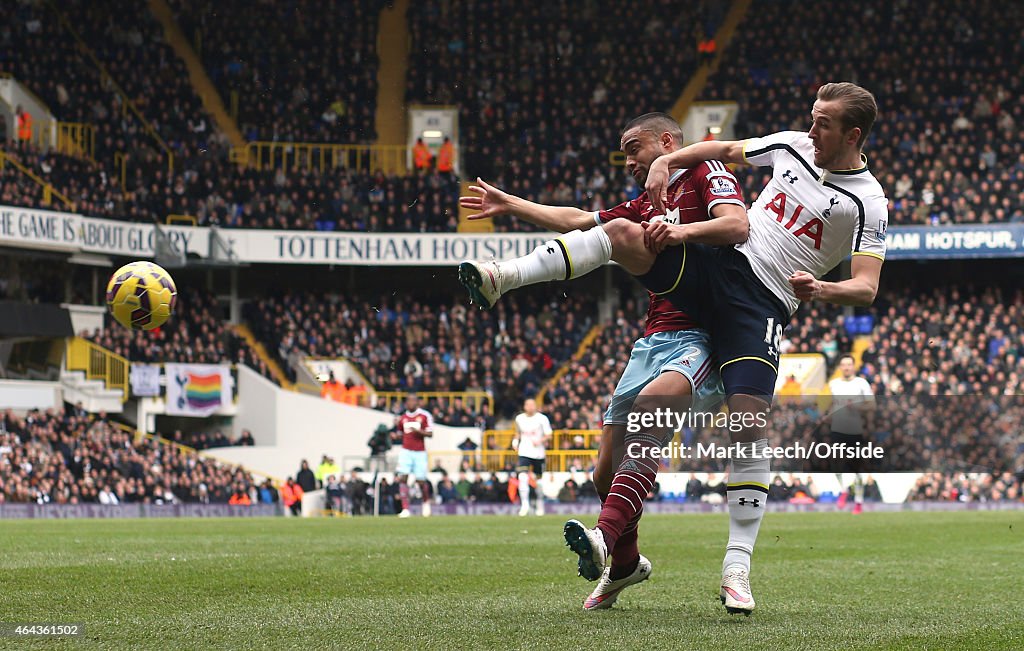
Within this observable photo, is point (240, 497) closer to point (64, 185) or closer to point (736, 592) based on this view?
point (64, 185)

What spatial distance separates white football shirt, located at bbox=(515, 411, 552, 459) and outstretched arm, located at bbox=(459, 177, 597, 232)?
49.2 ft

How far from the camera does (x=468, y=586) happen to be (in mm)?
7484

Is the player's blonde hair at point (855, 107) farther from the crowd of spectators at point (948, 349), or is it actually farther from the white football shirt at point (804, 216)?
the crowd of spectators at point (948, 349)

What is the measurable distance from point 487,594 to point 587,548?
1607mm

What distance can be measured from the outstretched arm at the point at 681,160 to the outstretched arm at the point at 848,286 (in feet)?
2.42

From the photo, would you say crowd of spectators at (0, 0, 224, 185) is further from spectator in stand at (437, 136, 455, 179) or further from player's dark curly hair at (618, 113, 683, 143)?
player's dark curly hair at (618, 113, 683, 143)

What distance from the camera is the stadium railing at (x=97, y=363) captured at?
31.6 meters

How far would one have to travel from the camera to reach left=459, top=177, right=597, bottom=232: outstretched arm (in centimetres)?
654

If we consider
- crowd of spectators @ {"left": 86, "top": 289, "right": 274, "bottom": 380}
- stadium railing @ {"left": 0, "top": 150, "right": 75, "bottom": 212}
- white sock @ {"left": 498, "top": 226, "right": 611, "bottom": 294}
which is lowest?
white sock @ {"left": 498, "top": 226, "right": 611, "bottom": 294}

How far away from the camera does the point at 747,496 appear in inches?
252

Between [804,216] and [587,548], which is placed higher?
[804,216]

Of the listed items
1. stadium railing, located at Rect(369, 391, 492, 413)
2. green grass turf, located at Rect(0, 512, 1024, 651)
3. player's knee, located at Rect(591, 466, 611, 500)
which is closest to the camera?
green grass turf, located at Rect(0, 512, 1024, 651)

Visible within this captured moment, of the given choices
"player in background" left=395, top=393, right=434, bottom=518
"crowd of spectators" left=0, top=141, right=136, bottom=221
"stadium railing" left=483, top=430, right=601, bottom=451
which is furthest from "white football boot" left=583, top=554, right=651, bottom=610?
"crowd of spectators" left=0, top=141, right=136, bottom=221

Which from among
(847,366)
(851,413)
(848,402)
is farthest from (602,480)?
(851,413)
